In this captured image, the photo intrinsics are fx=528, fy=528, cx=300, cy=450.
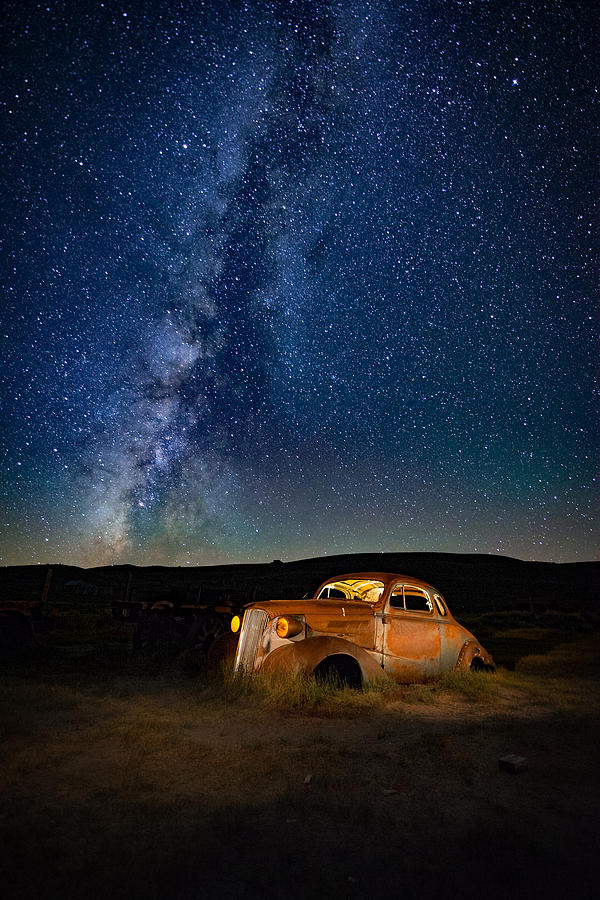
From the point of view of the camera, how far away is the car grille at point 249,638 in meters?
7.59

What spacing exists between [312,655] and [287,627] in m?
0.61

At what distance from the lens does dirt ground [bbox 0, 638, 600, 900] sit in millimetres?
2803

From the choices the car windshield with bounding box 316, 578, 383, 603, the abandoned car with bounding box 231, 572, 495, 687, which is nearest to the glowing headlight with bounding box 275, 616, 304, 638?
the abandoned car with bounding box 231, 572, 495, 687

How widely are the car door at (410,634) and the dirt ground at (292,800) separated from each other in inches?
40.4

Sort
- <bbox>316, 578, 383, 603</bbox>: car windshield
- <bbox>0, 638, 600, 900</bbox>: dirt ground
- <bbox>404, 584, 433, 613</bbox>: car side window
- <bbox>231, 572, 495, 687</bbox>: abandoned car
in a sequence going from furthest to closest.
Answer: <bbox>316, 578, 383, 603</bbox>: car windshield → <bbox>404, 584, 433, 613</bbox>: car side window → <bbox>231, 572, 495, 687</bbox>: abandoned car → <bbox>0, 638, 600, 900</bbox>: dirt ground

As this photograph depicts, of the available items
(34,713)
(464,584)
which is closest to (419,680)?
(34,713)

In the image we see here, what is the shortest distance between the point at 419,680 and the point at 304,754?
396cm

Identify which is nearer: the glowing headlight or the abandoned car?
the abandoned car

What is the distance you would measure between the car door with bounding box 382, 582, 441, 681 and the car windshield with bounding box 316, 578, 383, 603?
0.59 metres

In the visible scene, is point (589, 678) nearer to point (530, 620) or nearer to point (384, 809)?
point (384, 809)

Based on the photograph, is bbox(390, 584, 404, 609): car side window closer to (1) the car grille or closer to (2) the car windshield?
(2) the car windshield

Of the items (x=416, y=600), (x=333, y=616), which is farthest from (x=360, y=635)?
(x=416, y=600)

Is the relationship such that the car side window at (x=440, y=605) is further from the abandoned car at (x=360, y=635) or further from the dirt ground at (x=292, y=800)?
the dirt ground at (x=292, y=800)

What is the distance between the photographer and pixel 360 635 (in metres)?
7.82
